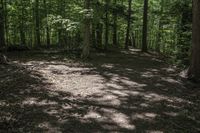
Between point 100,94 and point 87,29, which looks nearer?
point 100,94

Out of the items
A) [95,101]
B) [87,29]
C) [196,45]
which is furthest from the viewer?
[87,29]

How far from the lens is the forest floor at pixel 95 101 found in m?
6.72

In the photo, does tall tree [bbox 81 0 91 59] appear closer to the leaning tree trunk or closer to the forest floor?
the forest floor

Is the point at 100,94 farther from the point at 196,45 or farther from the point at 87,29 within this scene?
the point at 87,29

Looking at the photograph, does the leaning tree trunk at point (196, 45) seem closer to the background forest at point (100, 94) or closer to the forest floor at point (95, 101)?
the background forest at point (100, 94)

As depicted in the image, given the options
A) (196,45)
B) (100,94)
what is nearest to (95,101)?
(100,94)

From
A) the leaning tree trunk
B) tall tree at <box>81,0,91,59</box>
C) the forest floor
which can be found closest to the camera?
the forest floor

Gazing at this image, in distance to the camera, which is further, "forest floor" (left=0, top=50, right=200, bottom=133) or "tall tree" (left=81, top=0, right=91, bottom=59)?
"tall tree" (left=81, top=0, right=91, bottom=59)

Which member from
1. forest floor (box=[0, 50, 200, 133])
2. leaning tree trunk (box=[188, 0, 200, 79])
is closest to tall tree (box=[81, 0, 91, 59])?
forest floor (box=[0, 50, 200, 133])

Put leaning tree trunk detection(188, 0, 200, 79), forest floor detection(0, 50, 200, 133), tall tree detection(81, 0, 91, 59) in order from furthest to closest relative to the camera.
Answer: tall tree detection(81, 0, 91, 59) < leaning tree trunk detection(188, 0, 200, 79) < forest floor detection(0, 50, 200, 133)

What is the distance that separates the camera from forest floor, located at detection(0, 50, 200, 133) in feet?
22.1

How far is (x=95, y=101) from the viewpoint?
870 cm

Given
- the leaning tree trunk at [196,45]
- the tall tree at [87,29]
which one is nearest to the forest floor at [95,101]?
the leaning tree trunk at [196,45]

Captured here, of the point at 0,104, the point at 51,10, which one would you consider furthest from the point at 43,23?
the point at 0,104
